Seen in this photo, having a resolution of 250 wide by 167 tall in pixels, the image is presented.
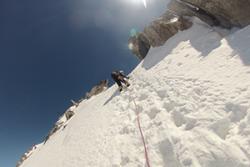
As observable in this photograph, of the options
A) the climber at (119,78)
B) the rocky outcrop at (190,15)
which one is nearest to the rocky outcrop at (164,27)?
the rocky outcrop at (190,15)

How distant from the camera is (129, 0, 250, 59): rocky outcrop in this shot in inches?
634

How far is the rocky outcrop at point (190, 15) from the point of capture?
1611cm

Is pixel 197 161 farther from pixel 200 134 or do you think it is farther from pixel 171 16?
pixel 171 16

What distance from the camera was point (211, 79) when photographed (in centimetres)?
1223

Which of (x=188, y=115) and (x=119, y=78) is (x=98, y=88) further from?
(x=188, y=115)

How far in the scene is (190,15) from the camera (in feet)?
74.1

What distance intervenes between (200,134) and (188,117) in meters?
1.45

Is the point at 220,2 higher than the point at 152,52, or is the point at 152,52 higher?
the point at 152,52

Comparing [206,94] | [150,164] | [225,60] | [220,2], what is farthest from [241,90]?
[220,2]

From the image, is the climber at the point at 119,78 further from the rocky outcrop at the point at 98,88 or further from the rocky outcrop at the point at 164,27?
the rocky outcrop at the point at 98,88

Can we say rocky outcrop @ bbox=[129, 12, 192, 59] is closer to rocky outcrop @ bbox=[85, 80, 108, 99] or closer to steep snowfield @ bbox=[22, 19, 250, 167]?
steep snowfield @ bbox=[22, 19, 250, 167]

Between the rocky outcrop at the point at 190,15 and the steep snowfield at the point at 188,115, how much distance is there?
44.9 inches

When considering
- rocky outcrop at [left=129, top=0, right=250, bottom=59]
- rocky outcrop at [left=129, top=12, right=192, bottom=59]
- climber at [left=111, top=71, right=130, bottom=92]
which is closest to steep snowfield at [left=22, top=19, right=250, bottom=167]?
rocky outcrop at [left=129, top=0, right=250, bottom=59]

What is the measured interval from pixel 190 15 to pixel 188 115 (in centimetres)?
1434
